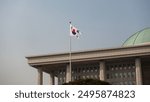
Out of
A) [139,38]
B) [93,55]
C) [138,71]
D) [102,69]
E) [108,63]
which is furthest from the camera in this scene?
A: [139,38]

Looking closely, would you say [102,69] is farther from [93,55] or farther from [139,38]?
[139,38]

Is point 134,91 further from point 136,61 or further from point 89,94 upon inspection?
point 136,61

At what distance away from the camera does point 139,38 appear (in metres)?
70.8

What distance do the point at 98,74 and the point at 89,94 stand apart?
6333 centimetres

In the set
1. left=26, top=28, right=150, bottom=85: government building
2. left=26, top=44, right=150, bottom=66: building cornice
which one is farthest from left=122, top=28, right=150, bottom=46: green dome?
left=26, top=44, right=150, bottom=66: building cornice

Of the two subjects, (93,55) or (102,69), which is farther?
(102,69)

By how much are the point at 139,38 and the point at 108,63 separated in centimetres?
1039

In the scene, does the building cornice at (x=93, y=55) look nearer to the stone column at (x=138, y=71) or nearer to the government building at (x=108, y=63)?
the government building at (x=108, y=63)

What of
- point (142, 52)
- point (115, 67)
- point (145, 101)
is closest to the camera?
point (145, 101)

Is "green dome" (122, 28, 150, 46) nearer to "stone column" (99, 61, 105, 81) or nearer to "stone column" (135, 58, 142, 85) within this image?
"stone column" (135, 58, 142, 85)

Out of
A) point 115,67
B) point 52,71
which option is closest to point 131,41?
point 115,67

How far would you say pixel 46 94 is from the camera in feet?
19.6

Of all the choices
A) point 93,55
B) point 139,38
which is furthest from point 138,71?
point 139,38

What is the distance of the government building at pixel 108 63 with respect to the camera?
2392 inches
